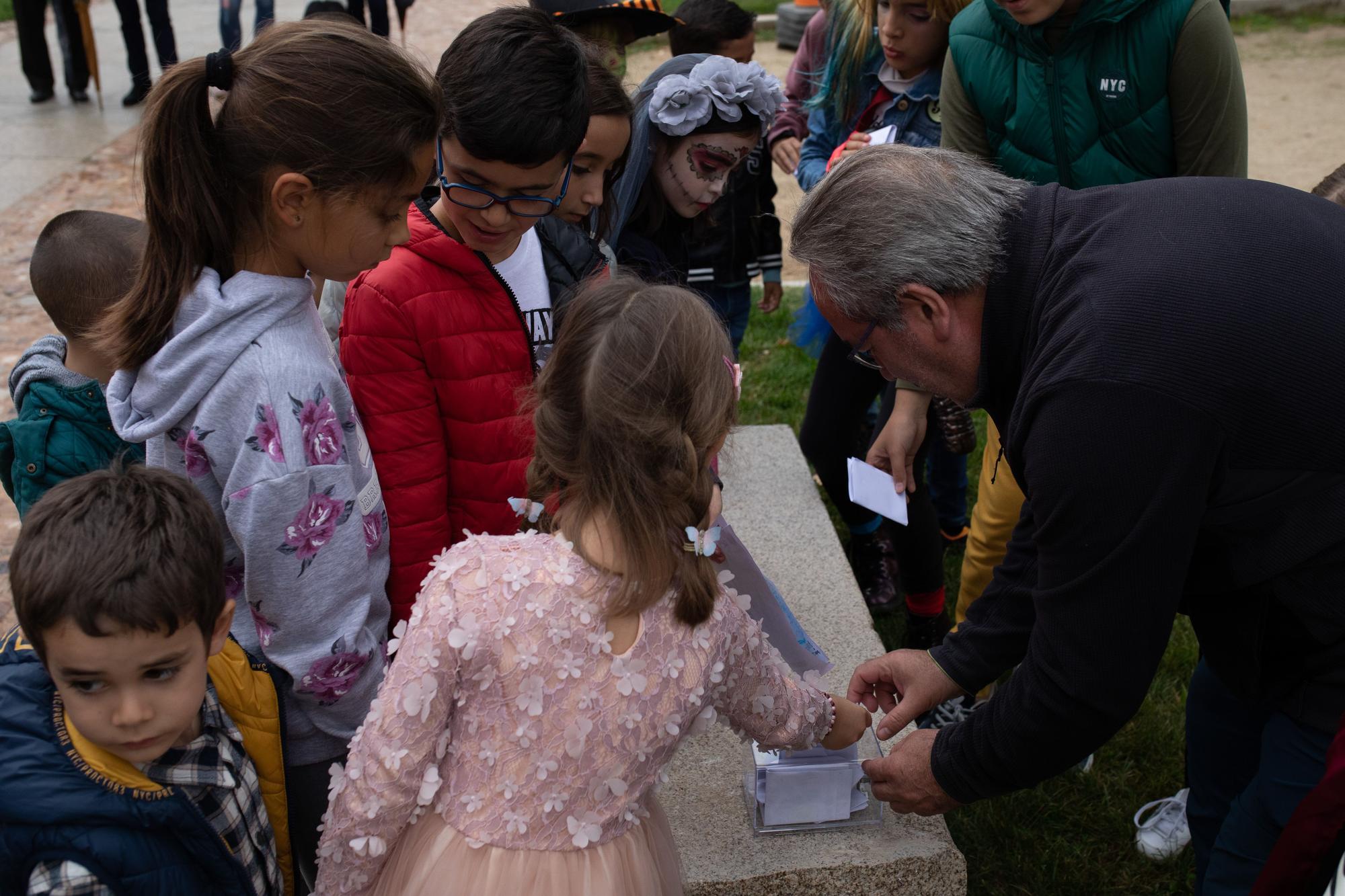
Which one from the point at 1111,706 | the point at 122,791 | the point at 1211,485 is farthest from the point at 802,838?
the point at 122,791

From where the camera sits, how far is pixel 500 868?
1743mm

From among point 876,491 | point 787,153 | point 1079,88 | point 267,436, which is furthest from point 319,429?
point 787,153

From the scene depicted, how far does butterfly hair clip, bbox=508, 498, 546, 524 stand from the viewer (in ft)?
6.04

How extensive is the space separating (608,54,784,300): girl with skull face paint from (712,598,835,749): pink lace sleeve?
148 centimetres

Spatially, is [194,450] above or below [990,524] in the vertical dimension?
above

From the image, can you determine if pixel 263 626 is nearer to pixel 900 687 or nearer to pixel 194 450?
pixel 194 450

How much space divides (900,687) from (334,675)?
1152 mm

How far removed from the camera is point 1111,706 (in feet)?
5.96

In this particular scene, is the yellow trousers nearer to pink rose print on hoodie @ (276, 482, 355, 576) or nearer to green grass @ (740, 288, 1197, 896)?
green grass @ (740, 288, 1197, 896)

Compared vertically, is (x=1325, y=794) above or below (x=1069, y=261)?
below

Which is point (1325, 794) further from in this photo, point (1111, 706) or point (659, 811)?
point (659, 811)

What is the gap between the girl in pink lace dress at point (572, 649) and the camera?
5.41 ft

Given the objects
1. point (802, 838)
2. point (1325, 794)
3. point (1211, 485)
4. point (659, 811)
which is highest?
point (1211, 485)

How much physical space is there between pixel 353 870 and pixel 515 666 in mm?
457
